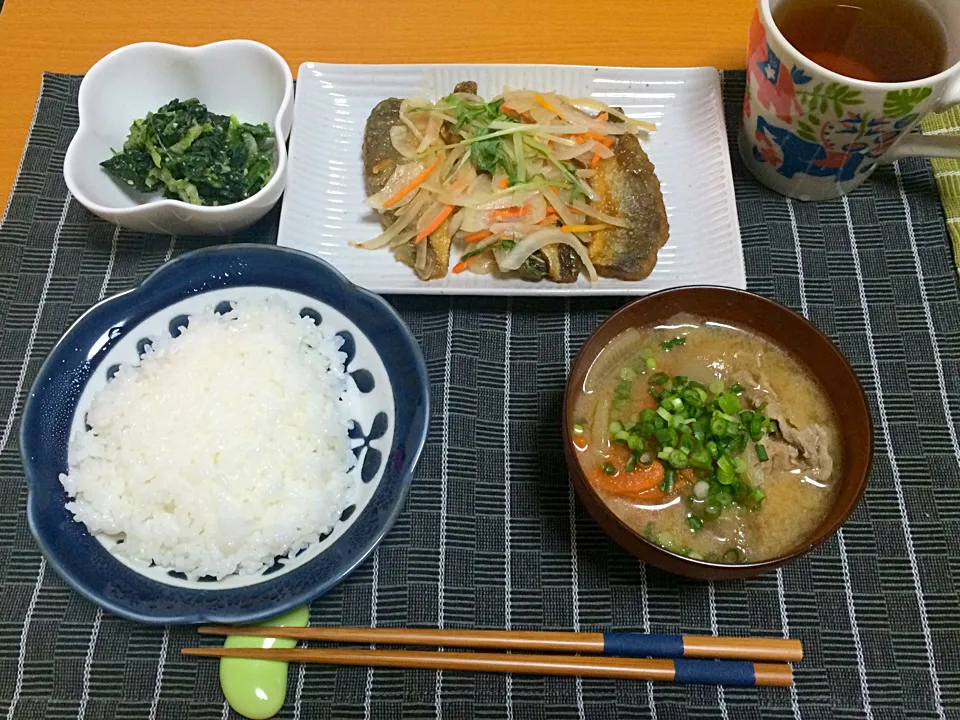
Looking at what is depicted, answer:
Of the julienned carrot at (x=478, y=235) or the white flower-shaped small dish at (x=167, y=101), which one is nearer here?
the white flower-shaped small dish at (x=167, y=101)

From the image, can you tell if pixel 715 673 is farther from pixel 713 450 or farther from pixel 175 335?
pixel 175 335

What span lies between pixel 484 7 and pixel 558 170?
33.5 inches

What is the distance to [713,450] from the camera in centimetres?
157

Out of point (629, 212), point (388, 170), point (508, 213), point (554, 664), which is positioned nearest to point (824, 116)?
point (629, 212)

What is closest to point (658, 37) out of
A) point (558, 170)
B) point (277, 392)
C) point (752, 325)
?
point (558, 170)

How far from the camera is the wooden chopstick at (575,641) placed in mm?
1575

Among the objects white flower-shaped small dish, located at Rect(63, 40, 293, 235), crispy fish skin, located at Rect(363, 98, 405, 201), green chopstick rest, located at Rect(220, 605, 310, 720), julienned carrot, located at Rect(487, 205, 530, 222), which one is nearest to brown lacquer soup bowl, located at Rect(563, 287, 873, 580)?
julienned carrot, located at Rect(487, 205, 530, 222)

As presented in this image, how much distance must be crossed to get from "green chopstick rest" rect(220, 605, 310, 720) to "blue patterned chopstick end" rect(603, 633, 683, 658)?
76 centimetres

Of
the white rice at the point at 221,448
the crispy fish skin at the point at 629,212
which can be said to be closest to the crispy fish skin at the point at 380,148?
the white rice at the point at 221,448

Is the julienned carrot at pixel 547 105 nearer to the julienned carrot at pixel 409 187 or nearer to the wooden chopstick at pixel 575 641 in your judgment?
the julienned carrot at pixel 409 187

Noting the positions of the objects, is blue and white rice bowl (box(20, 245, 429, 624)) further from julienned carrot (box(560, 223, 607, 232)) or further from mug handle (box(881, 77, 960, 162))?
mug handle (box(881, 77, 960, 162))

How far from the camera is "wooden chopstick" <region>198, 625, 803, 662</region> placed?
1.58 m

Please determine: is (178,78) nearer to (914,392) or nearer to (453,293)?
(453,293)

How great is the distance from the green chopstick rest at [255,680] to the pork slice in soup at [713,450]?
0.87 meters
